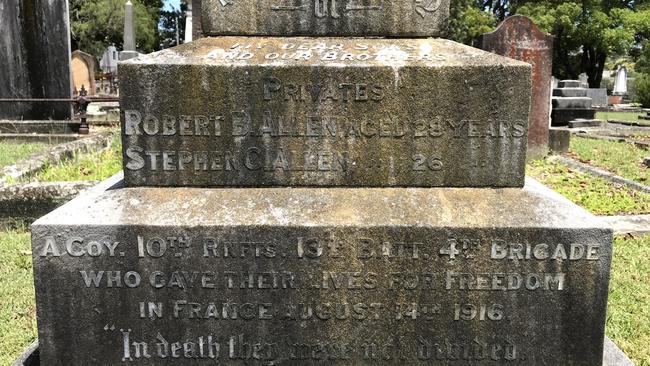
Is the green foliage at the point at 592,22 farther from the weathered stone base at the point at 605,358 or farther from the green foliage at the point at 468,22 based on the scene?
the weathered stone base at the point at 605,358

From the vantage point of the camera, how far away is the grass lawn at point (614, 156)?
8.81 m

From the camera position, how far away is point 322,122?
99.6 inches

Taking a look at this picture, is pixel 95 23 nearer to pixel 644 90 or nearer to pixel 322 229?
pixel 644 90

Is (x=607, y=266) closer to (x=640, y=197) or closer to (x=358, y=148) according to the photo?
(x=358, y=148)

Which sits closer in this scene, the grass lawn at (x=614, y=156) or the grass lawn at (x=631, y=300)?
the grass lawn at (x=631, y=300)

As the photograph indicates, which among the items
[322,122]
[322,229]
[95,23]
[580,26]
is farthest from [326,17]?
[95,23]

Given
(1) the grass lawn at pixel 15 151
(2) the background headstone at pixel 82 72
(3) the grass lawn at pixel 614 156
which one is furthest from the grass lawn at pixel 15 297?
(2) the background headstone at pixel 82 72

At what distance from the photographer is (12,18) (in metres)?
10.1

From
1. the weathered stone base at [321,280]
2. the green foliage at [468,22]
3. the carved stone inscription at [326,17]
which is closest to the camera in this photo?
the weathered stone base at [321,280]

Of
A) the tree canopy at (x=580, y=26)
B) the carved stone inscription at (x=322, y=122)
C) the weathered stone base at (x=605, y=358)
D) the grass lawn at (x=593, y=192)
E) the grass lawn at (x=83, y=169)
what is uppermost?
the tree canopy at (x=580, y=26)

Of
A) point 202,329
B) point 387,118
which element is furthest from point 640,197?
point 202,329

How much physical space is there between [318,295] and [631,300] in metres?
2.62

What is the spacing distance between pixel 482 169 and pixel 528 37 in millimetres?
8420

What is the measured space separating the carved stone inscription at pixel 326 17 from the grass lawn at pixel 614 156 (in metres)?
6.57
